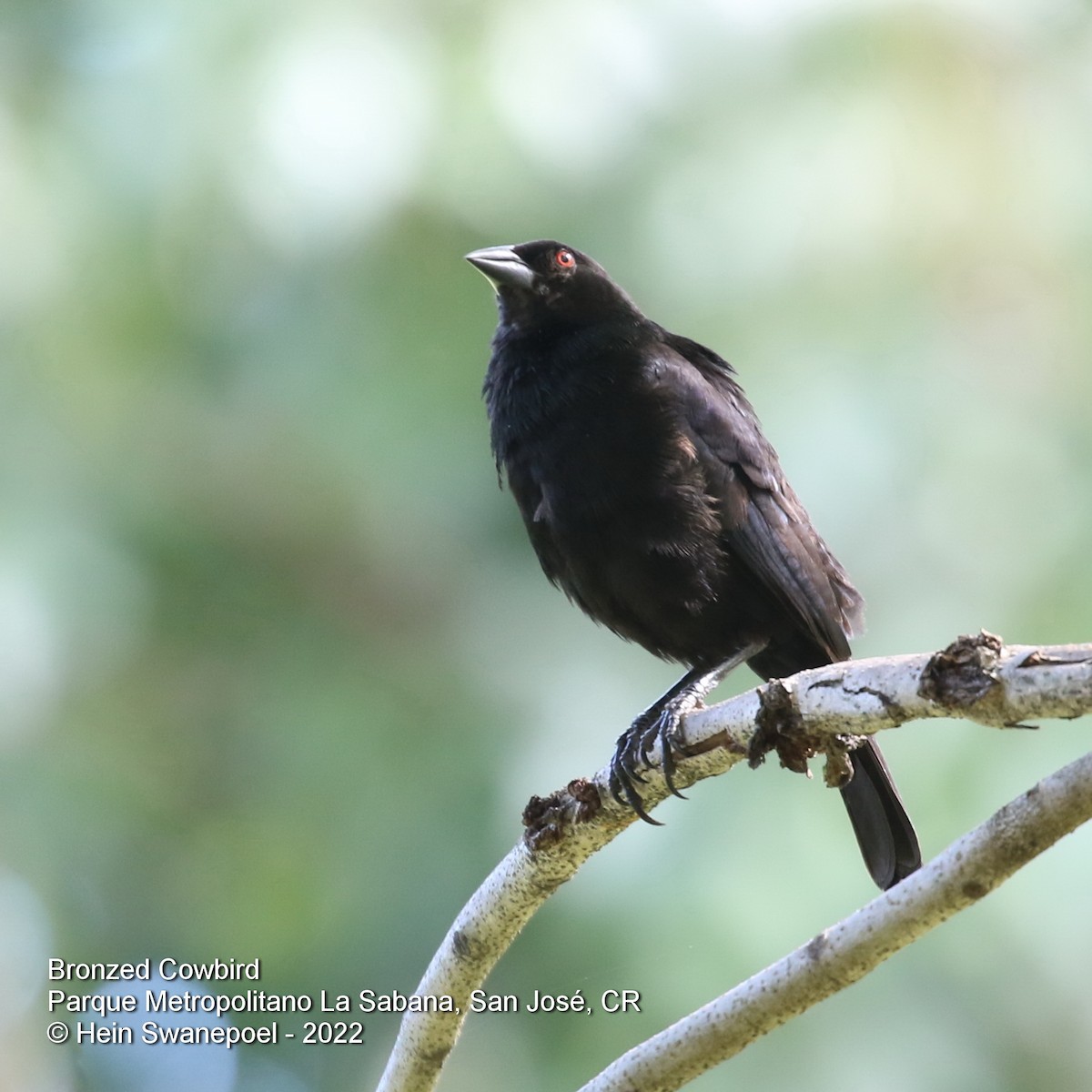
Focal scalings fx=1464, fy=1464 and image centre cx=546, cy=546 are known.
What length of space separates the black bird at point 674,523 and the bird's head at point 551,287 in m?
0.21

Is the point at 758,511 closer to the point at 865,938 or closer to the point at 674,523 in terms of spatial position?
the point at 674,523

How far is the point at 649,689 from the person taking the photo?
717 centimetres

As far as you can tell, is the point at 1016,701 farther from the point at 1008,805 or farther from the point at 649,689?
the point at 649,689

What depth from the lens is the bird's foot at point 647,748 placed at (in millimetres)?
2875

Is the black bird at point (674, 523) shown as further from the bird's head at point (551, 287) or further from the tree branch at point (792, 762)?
the tree branch at point (792, 762)

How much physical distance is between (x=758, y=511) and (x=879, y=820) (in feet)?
2.75

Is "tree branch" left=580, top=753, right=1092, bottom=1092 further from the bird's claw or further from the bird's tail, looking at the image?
the bird's tail

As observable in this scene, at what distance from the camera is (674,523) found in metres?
3.64

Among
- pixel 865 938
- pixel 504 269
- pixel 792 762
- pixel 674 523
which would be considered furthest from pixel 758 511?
pixel 865 938

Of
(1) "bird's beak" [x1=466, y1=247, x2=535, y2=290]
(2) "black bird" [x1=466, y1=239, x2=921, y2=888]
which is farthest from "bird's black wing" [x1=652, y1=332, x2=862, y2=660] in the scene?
(1) "bird's beak" [x1=466, y1=247, x2=535, y2=290]

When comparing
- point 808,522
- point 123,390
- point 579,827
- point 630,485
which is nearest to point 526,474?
point 630,485

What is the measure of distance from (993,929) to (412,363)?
467 cm

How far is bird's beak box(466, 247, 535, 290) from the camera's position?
14.1 feet

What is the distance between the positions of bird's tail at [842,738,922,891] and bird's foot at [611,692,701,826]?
48cm
